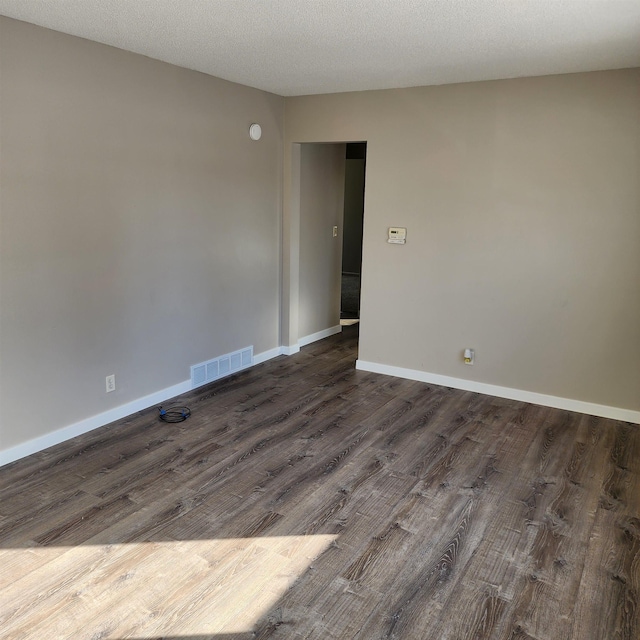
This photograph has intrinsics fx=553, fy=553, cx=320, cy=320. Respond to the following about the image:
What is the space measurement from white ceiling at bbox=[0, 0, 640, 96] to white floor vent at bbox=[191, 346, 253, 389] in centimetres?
231

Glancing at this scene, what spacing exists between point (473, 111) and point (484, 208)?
0.75m

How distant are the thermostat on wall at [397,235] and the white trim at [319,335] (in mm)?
1622

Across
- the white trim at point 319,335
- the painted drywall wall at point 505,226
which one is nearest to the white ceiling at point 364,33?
the painted drywall wall at point 505,226

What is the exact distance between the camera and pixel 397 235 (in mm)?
4828

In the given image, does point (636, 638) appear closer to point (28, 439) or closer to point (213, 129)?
point (28, 439)

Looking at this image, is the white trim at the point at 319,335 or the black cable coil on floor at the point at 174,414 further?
the white trim at the point at 319,335

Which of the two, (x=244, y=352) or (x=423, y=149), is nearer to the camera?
(x=423, y=149)

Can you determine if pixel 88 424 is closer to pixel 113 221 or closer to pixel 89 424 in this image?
pixel 89 424

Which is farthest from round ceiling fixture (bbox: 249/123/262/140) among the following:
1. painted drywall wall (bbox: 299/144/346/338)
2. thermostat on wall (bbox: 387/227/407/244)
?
thermostat on wall (bbox: 387/227/407/244)

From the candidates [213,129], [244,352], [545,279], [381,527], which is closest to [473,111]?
[545,279]

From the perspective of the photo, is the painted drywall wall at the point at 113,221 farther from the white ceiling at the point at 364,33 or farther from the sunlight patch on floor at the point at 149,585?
the sunlight patch on floor at the point at 149,585

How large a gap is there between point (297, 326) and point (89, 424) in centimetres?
A: 250

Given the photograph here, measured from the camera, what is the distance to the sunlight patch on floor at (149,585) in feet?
6.75

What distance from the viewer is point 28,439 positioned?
334 cm
